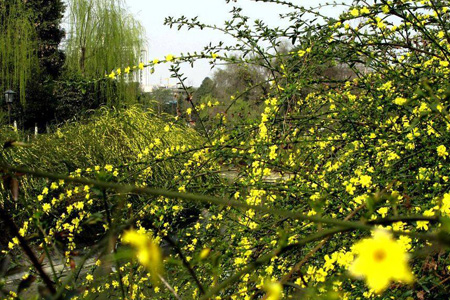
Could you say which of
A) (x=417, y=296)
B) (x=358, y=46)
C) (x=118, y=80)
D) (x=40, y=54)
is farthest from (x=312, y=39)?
(x=40, y=54)

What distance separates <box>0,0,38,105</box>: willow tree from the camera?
43.1 ft

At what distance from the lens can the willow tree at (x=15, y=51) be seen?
13133mm

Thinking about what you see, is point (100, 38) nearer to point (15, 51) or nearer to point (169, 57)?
point (15, 51)

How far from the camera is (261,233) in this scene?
6.13 feet

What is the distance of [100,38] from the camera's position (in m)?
13.8

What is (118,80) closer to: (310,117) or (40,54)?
(40,54)

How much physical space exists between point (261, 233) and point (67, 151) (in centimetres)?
435

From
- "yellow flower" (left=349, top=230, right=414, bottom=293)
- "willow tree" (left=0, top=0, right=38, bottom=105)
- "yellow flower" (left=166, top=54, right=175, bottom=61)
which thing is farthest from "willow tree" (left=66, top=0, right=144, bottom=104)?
"yellow flower" (left=349, top=230, right=414, bottom=293)

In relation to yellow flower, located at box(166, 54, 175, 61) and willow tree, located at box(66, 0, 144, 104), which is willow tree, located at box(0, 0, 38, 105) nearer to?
willow tree, located at box(66, 0, 144, 104)

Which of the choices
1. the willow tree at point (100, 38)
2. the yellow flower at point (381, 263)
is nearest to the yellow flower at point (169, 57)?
the yellow flower at point (381, 263)

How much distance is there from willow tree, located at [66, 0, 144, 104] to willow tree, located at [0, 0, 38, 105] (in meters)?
1.31

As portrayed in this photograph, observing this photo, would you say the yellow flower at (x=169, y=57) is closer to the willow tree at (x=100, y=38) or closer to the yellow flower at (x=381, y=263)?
the yellow flower at (x=381, y=263)

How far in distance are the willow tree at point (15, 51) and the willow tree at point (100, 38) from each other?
1.31 m

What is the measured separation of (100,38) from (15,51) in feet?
8.33
